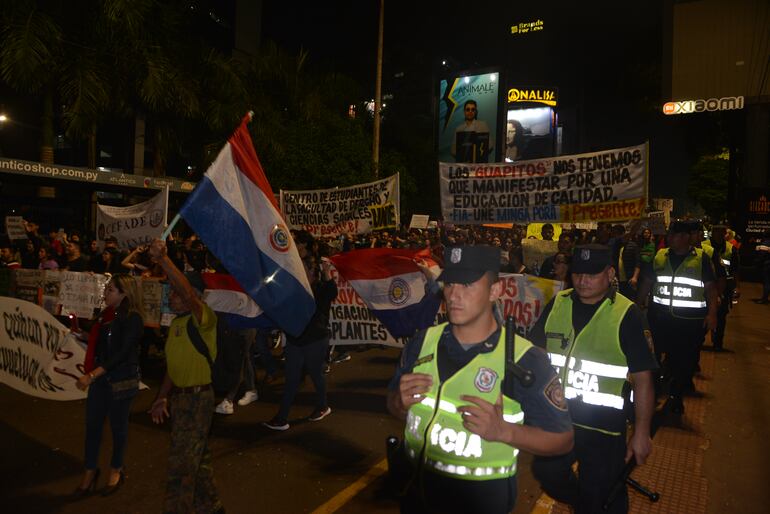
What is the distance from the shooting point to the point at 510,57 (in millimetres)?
108500

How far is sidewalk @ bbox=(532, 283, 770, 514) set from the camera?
465 centimetres

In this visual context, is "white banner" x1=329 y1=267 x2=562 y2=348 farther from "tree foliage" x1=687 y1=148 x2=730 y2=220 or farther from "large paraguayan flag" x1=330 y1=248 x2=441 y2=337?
"tree foliage" x1=687 y1=148 x2=730 y2=220

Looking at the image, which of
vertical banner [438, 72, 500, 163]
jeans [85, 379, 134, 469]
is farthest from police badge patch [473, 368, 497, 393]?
vertical banner [438, 72, 500, 163]

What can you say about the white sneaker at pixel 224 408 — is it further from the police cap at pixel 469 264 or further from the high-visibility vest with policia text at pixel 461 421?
the police cap at pixel 469 264

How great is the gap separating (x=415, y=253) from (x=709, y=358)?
5.76 m

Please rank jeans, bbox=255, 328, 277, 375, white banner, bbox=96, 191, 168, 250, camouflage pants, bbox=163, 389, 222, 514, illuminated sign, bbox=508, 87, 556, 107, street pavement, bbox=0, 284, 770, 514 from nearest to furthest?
camouflage pants, bbox=163, 389, 222, 514
street pavement, bbox=0, 284, 770, 514
jeans, bbox=255, 328, 277, 375
white banner, bbox=96, 191, 168, 250
illuminated sign, bbox=508, 87, 556, 107

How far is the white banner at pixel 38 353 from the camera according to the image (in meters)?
5.09

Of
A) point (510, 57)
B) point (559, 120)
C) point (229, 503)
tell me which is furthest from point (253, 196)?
point (510, 57)

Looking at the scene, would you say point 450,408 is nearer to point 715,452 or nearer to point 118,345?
point 118,345

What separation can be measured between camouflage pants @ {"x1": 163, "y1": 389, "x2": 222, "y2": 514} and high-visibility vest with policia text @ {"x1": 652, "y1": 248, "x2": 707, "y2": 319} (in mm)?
4886

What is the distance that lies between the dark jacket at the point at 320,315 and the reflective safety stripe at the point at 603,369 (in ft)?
11.5

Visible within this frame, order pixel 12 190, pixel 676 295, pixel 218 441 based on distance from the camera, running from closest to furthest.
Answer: pixel 218 441, pixel 676 295, pixel 12 190

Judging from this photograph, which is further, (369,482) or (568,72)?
(568,72)

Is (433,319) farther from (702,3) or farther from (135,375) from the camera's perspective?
(702,3)
